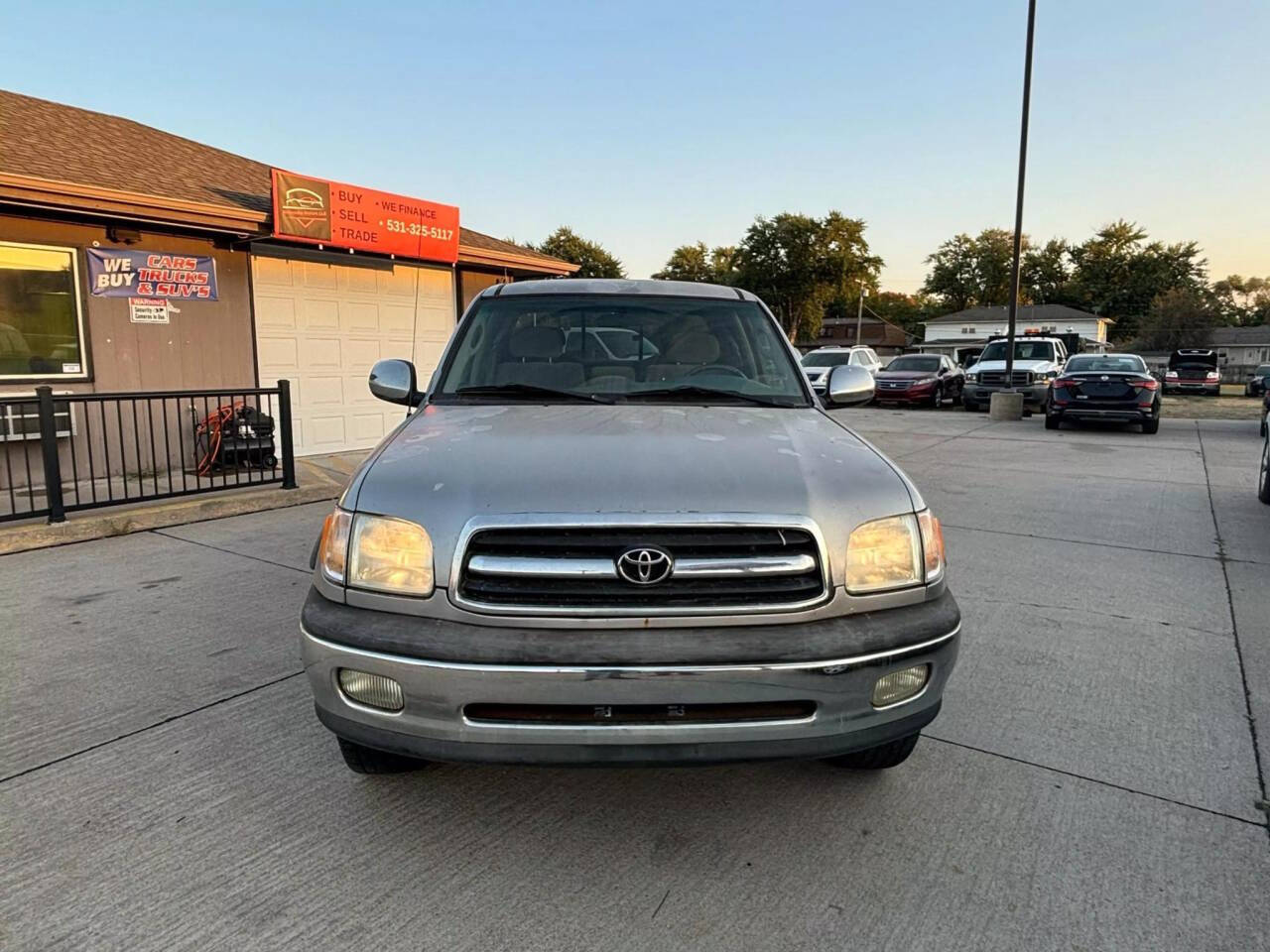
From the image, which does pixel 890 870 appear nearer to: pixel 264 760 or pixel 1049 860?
pixel 1049 860

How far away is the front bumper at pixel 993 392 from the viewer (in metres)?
18.6

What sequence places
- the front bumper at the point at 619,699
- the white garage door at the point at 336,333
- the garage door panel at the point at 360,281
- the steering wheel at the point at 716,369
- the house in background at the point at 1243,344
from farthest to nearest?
the house in background at the point at 1243,344
the garage door panel at the point at 360,281
the white garage door at the point at 336,333
the steering wheel at the point at 716,369
the front bumper at the point at 619,699

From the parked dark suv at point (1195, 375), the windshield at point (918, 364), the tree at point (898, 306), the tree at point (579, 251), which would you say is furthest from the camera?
the tree at point (898, 306)

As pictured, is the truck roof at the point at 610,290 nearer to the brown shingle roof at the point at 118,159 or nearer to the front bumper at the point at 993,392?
the brown shingle roof at the point at 118,159

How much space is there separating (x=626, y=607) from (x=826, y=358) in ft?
66.2

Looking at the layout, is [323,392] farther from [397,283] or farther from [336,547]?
[336,547]

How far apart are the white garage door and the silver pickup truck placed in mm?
8166

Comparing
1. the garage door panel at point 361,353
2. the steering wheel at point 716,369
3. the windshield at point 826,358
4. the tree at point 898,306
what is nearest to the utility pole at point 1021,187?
the windshield at point 826,358

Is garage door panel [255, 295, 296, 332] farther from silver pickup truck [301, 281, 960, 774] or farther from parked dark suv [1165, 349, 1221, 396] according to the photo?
parked dark suv [1165, 349, 1221, 396]

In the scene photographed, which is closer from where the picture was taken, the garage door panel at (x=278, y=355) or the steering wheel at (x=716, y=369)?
the steering wheel at (x=716, y=369)

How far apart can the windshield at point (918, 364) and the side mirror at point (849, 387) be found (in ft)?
62.8

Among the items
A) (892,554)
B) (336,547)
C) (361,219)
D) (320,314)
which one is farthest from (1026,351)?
(336,547)

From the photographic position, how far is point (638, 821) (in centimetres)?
244

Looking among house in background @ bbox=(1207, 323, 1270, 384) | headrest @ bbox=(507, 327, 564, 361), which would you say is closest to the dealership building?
headrest @ bbox=(507, 327, 564, 361)
